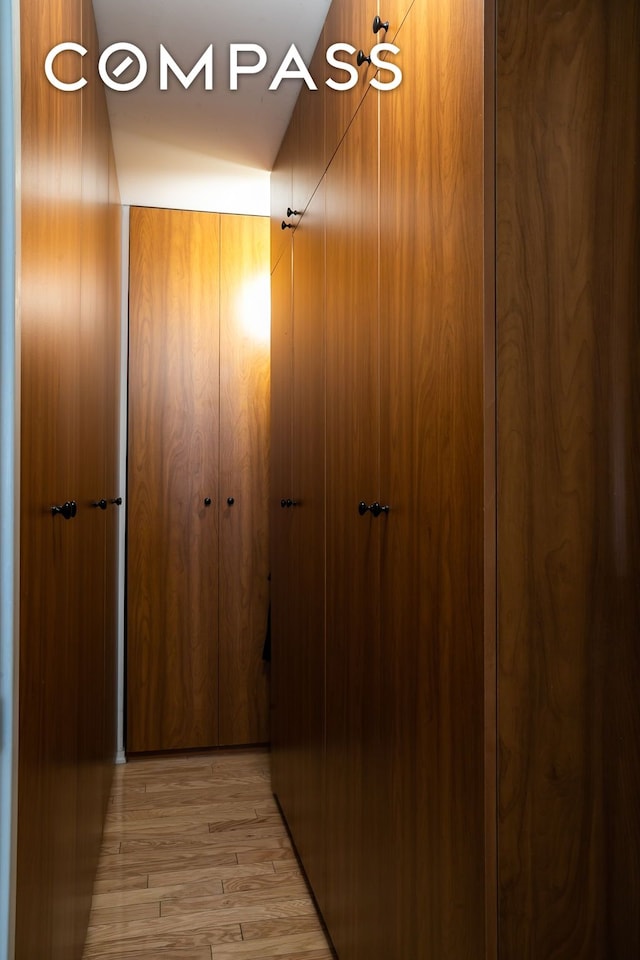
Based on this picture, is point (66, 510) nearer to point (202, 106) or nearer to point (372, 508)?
point (372, 508)

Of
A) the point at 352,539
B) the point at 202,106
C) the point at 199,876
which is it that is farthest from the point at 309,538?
the point at 202,106

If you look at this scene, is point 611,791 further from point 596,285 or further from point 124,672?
point 124,672

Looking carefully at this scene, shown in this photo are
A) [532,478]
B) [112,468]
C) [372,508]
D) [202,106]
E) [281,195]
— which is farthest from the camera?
[112,468]

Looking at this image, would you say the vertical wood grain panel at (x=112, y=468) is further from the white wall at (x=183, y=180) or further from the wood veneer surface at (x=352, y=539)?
the wood veneer surface at (x=352, y=539)

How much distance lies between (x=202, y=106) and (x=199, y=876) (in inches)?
99.3

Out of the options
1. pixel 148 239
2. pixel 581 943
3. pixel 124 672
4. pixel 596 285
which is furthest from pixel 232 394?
pixel 581 943

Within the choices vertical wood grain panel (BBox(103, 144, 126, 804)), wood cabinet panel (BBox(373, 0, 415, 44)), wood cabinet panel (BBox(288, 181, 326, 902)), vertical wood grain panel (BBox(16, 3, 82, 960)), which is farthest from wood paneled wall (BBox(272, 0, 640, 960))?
vertical wood grain panel (BBox(103, 144, 126, 804))

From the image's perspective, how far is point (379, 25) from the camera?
4.52 feet

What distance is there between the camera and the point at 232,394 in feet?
10.6

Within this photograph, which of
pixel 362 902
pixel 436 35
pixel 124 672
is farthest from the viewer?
pixel 124 672

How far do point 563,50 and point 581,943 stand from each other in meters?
1.27

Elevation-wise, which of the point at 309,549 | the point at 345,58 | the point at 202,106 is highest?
the point at 202,106

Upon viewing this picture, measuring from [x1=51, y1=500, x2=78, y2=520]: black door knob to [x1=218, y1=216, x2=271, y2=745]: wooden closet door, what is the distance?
174 cm

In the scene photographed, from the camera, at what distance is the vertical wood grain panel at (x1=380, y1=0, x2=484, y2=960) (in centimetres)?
100
